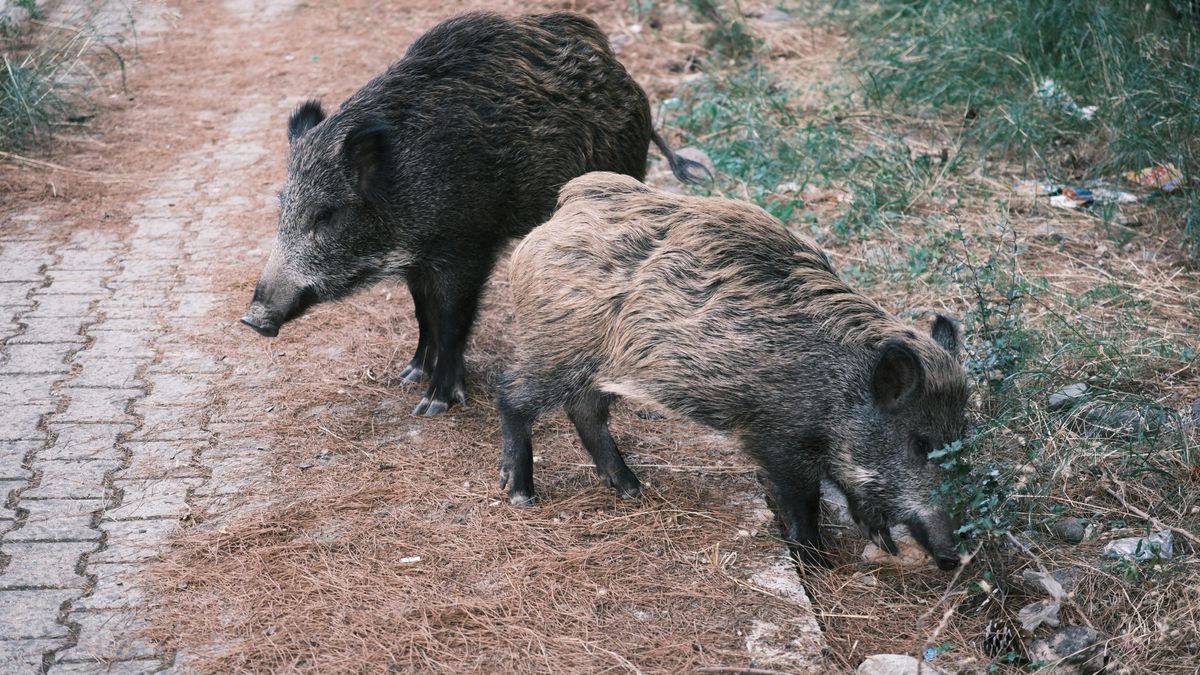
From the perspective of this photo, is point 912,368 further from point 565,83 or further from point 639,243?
point 565,83

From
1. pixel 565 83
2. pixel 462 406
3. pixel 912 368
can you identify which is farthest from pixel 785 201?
pixel 912 368

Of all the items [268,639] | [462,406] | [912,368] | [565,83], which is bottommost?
[462,406]

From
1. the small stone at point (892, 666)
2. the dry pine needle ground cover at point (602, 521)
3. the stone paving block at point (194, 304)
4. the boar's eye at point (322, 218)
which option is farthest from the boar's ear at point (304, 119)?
the small stone at point (892, 666)

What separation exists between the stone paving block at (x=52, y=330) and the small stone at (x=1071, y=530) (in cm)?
414

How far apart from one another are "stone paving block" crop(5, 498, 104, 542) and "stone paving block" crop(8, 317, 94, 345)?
1391mm

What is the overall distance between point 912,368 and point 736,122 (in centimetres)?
405

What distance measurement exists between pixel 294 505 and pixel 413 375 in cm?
118

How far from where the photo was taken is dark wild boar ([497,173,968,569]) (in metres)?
3.74

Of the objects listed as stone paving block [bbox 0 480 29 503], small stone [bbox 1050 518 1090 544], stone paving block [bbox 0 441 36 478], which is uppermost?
stone paving block [bbox 0 480 29 503]

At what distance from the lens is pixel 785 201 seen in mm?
6629

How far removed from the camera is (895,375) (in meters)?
3.66

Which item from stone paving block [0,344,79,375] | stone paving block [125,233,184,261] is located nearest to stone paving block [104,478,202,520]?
stone paving block [0,344,79,375]

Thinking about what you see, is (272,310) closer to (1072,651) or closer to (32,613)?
(32,613)

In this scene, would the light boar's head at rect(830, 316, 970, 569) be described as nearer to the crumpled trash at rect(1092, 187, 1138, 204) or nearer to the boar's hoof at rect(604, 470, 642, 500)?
the boar's hoof at rect(604, 470, 642, 500)
